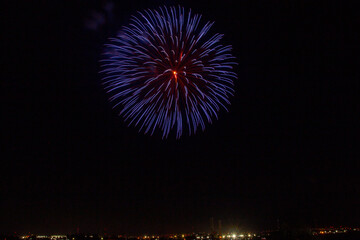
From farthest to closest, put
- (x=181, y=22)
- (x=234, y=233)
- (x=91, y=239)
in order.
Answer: (x=234, y=233) < (x=91, y=239) < (x=181, y=22)

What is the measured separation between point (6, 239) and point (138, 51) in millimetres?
85183

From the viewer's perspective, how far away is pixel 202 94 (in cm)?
2386

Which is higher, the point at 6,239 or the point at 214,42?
the point at 214,42

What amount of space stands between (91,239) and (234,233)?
3560 inches

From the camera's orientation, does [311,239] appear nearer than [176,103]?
No

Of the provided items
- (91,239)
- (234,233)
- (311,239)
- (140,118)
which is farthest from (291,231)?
(234,233)

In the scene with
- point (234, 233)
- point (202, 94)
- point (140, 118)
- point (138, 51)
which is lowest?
point (234, 233)

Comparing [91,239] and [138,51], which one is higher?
[138,51]

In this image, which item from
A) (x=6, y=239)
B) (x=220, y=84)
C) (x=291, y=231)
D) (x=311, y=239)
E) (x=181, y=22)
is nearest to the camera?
(x=181, y=22)

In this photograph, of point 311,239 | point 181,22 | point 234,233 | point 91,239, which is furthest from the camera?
point 234,233

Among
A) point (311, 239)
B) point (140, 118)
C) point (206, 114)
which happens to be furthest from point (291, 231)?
point (140, 118)

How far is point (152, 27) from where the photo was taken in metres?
22.2

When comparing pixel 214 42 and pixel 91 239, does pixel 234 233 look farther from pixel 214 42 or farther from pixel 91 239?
pixel 214 42

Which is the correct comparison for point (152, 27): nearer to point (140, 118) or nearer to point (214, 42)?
point (214, 42)
